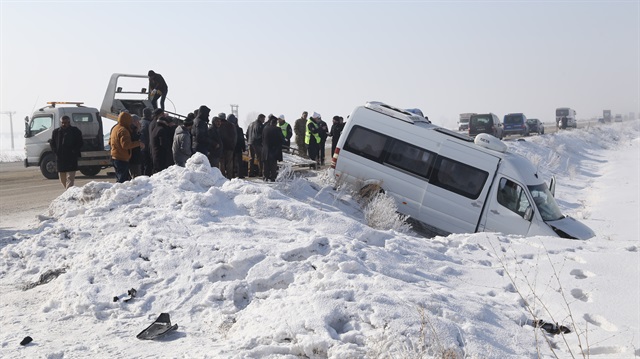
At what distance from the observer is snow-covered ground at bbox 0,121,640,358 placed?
586 cm

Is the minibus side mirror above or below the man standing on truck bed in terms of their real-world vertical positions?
below

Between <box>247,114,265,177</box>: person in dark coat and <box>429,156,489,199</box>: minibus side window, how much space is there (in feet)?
15.7

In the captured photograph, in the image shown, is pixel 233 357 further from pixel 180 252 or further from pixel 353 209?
pixel 353 209

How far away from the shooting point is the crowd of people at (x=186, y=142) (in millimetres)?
12391

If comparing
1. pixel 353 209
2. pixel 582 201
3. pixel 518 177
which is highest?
pixel 518 177

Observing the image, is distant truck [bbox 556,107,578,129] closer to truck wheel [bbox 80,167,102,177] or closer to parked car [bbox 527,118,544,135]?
parked car [bbox 527,118,544,135]

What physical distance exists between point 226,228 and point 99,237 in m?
1.79

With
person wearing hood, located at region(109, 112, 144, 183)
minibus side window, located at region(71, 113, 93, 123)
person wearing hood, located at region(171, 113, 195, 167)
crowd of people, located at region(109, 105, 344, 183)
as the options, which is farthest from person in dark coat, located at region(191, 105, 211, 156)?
minibus side window, located at region(71, 113, 93, 123)

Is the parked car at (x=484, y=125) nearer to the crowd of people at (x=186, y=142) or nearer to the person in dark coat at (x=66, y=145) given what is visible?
the crowd of people at (x=186, y=142)

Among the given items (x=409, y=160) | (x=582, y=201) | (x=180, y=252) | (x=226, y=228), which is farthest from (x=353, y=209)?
(x=582, y=201)

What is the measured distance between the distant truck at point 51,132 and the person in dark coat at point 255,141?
214 inches

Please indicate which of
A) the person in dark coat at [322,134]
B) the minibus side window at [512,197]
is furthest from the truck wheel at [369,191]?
the person in dark coat at [322,134]

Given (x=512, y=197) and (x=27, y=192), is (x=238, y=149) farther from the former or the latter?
(x=512, y=197)

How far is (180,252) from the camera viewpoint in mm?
7781
